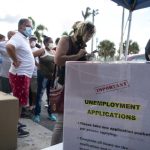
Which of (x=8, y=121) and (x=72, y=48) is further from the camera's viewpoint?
(x=8, y=121)

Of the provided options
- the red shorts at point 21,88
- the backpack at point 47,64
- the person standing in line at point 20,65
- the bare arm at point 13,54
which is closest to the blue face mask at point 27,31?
the person standing in line at point 20,65

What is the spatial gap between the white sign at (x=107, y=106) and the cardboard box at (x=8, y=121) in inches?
72.4

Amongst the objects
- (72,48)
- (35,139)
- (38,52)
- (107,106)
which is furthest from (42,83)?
(107,106)

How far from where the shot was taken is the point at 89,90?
1.02m

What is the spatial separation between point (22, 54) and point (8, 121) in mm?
1041

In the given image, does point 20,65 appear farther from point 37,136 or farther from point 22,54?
point 37,136

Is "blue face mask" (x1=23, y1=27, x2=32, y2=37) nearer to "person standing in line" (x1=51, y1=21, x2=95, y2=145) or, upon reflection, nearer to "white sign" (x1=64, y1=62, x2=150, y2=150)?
"person standing in line" (x1=51, y1=21, x2=95, y2=145)

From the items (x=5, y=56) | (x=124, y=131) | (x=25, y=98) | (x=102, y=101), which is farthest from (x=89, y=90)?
(x=5, y=56)

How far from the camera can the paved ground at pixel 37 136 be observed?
346cm

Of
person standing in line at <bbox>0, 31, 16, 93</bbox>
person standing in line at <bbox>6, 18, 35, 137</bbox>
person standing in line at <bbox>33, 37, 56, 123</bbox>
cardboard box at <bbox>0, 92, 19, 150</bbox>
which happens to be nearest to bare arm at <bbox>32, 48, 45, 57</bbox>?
person standing in line at <bbox>33, 37, 56, 123</bbox>

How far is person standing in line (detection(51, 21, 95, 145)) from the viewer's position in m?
2.34

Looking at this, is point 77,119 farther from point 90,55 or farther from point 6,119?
point 6,119

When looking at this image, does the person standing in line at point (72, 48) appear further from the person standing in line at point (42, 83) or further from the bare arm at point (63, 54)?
the person standing in line at point (42, 83)

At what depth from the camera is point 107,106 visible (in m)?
0.99
